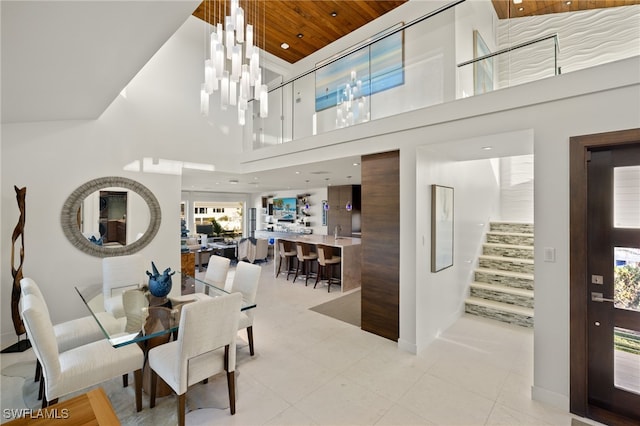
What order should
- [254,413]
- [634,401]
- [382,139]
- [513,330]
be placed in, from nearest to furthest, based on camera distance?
1. [634,401]
2. [254,413]
3. [382,139]
4. [513,330]

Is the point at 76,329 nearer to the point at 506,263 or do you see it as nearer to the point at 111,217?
the point at 111,217

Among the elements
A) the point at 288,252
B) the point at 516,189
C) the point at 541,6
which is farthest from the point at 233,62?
the point at 516,189

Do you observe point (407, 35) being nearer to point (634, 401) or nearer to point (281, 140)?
point (281, 140)

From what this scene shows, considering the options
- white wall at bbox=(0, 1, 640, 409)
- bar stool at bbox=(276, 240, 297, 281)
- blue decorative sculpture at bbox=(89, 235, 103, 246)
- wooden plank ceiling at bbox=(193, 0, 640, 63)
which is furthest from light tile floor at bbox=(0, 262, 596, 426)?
wooden plank ceiling at bbox=(193, 0, 640, 63)

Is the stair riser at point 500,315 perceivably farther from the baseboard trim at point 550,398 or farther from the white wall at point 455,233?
the baseboard trim at point 550,398

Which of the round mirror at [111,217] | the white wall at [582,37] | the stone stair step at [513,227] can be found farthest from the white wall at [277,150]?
the stone stair step at [513,227]

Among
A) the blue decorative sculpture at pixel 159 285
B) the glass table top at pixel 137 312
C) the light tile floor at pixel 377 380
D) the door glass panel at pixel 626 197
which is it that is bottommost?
the light tile floor at pixel 377 380

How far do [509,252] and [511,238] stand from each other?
1.32 feet

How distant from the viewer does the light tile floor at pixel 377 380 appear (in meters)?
2.24

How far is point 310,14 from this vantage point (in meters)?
5.11

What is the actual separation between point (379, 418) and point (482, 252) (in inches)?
161

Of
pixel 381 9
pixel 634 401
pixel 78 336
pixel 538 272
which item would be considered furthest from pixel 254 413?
pixel 381 9

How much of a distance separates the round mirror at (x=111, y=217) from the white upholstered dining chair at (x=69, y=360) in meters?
2.28

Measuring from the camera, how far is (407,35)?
4.43m
